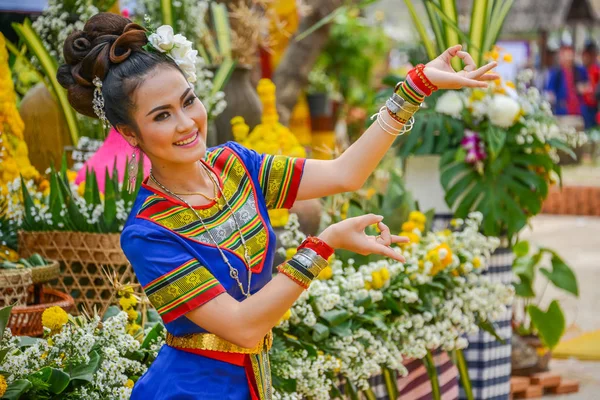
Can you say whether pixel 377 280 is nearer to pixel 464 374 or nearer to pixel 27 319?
pixel 464 374

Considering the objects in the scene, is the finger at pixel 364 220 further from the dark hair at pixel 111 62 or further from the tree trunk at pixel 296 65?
the tree trunk at pixel 296 65

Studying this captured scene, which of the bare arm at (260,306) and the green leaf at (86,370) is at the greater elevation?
the bare arm at (260,306)

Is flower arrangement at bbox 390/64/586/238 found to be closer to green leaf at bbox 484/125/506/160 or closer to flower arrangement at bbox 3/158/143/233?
green leaf at bbox 484/125/506/160

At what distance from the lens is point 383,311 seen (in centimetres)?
331

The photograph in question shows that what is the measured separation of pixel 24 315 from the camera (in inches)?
108

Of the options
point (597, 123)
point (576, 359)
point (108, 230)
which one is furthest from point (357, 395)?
point (597, 123)

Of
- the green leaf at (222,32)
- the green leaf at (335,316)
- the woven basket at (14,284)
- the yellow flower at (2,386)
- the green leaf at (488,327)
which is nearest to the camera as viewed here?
the yellow flower at (2,386)

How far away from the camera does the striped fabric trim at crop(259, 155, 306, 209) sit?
2.27 m

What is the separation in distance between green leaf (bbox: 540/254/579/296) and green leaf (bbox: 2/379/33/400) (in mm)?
3376

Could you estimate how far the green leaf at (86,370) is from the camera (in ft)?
7.70

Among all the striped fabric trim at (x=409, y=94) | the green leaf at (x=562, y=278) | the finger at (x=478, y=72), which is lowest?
the green leaf at (x=562, y=278)

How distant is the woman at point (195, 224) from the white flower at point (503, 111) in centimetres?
215

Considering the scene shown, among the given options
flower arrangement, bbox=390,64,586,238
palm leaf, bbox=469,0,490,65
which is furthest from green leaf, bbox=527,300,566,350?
palm leaf, bbox=469,0,490,65

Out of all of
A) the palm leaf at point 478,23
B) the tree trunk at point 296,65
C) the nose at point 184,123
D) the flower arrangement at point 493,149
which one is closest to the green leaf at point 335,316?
the nose at point 184,123
